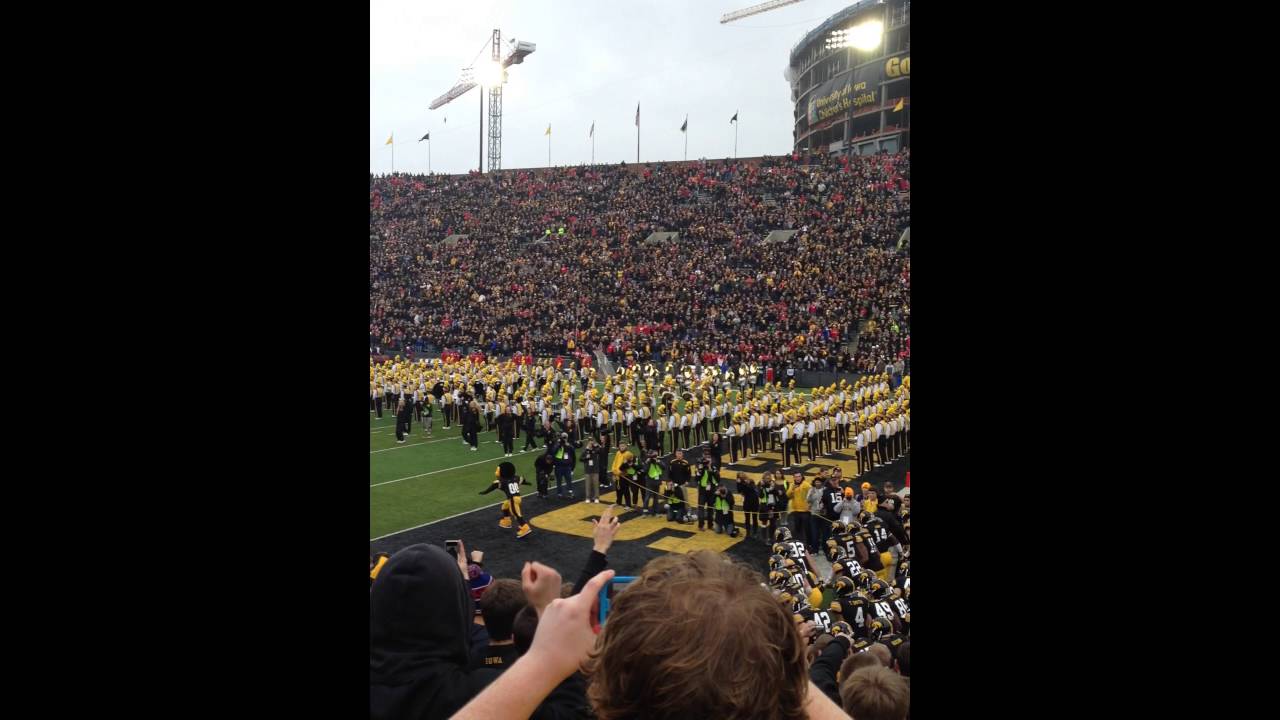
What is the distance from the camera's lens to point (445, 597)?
179cm

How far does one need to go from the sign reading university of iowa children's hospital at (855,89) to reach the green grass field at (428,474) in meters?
41.1

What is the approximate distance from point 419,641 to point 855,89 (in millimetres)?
56503

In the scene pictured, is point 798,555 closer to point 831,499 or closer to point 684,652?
point 831,499

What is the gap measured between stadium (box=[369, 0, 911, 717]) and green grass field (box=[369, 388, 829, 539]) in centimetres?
10

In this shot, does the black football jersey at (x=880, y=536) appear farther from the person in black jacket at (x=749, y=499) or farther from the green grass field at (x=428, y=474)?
the green grass field at (x=428, y=474)

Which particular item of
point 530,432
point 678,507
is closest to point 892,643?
point 678,507

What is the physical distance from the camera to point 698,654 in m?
1.28

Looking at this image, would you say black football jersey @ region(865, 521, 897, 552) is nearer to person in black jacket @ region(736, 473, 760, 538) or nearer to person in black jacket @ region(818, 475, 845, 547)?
person in black jacket @ region(818, 475, 845, 547)

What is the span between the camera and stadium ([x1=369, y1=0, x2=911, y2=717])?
57.2 inches
